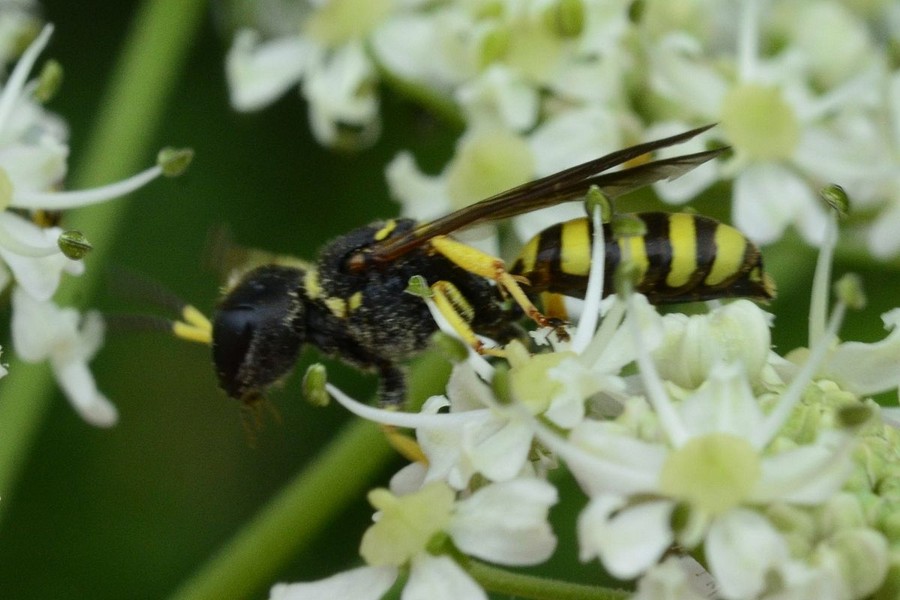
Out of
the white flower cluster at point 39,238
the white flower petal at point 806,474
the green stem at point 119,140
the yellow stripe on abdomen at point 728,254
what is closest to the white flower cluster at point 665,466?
the white flower petal at point 806,474

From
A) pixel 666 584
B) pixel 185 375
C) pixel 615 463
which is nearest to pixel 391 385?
pixel 615 463

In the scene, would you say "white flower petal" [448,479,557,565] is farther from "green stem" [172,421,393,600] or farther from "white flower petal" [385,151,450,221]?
"white flower petal" [385,151,450,221]

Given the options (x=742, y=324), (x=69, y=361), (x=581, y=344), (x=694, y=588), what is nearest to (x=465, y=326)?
(x=581, y=344)

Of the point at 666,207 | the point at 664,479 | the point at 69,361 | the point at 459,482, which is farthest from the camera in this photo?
the point at 666,207

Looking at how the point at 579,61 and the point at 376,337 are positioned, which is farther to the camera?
the point at 579,61

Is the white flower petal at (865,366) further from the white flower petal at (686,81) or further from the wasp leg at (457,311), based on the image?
the white flower petal at (686,81)

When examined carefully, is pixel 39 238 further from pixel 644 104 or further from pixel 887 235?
pixel 887 235

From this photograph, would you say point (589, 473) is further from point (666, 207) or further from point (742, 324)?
point (666, 207)
